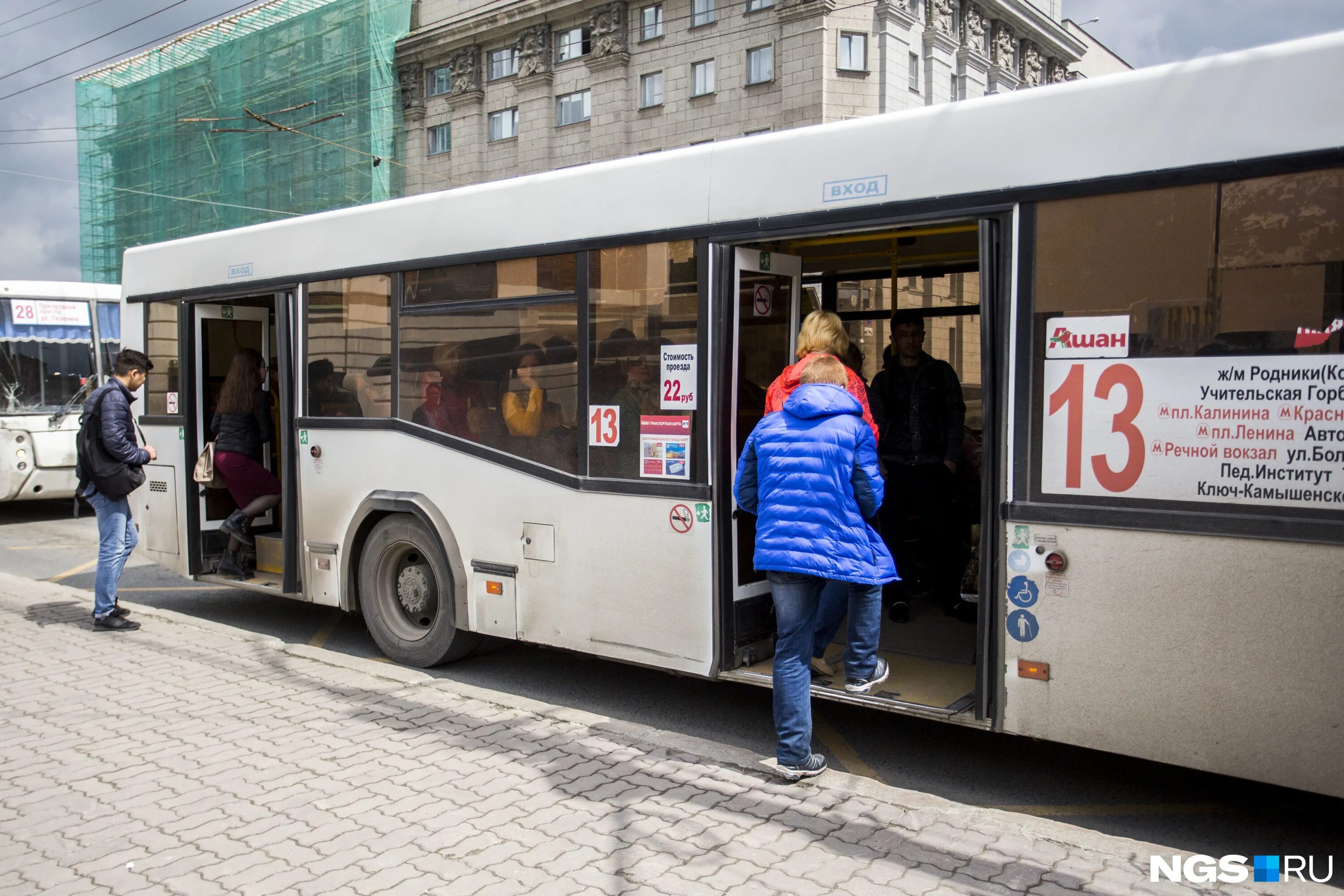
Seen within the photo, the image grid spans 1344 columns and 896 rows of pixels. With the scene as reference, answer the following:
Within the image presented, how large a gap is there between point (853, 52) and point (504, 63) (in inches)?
599

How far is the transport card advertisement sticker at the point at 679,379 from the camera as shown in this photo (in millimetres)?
5180

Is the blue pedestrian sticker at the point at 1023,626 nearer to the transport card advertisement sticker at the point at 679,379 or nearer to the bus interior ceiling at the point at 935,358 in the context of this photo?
the bus interior ceiling at the point at 935,358

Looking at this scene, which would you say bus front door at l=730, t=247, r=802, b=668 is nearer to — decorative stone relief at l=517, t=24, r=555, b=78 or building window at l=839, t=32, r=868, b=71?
building window at l=839, t=32, r=868, b=71

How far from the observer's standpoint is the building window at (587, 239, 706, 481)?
17.1 ft

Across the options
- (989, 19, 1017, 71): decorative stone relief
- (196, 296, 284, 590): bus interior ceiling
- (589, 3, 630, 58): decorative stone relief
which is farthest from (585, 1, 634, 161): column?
(196, 296, 284, 590): bus interior ceiling

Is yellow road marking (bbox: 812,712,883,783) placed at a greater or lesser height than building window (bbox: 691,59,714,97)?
lesser

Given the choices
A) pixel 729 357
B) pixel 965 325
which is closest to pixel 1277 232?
pixel 729 357

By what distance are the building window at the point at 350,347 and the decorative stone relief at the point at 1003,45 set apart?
35836mm

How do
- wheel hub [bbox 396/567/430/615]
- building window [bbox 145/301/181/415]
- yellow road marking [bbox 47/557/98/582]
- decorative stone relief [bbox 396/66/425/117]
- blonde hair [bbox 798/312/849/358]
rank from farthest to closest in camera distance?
decorative stone relief [bbox 396/66/425/117]
yellow road marking [bbox 47/557/98/582]
building window [bbox 145/301/181/415]
wheel hub [bbox 396/567/430/615]
blonde hair [bbox 798/312/849/358]

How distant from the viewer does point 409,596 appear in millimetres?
6703

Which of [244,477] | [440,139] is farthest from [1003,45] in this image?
[244,477]

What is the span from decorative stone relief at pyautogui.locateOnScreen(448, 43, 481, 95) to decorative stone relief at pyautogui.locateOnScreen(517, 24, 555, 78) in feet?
8.13

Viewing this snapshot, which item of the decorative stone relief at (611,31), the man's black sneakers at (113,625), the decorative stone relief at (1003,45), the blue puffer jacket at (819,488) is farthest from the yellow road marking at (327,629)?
the decorative stone relief at (1003,45)

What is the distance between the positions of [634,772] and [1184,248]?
3.10 meters
